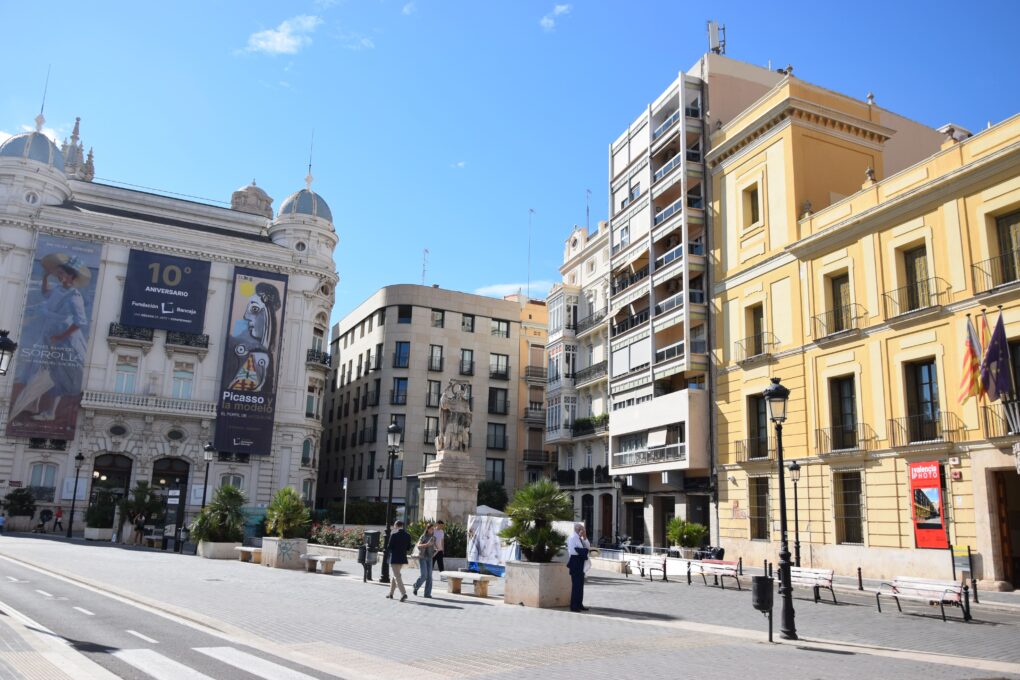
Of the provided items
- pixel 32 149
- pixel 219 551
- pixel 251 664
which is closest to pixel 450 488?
pixel 219 551

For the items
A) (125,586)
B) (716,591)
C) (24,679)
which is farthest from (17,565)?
(716,591)

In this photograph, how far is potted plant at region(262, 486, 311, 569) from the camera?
83.9 ft

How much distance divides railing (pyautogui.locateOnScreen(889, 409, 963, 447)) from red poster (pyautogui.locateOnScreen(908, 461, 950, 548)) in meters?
0.82

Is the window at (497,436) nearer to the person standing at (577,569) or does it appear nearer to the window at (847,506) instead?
the window at (847,506)

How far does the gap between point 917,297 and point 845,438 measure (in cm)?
544

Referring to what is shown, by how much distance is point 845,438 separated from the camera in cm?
2783

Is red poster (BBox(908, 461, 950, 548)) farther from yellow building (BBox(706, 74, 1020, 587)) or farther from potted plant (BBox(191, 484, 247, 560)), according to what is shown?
potted plant (BBox(191, 484, 247, 560))

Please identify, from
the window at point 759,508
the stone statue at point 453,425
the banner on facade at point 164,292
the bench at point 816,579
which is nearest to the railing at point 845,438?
the window at point 759,508

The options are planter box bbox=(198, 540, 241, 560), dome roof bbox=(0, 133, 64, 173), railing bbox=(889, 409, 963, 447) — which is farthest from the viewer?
dome roof bbox=(0, 133, 64, 173)

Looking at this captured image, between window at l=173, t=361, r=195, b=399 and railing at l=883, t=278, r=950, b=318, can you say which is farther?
window at l=173, t=361, r=195, b=399

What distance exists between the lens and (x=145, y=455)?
163 ft

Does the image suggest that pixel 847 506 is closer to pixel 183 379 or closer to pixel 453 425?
pixel 453 425

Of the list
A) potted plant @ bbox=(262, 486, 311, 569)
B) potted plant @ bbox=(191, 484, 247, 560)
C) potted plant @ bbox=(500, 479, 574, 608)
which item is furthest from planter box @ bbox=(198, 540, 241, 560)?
potted plant @ bbox=(500, 479, 574, 608)

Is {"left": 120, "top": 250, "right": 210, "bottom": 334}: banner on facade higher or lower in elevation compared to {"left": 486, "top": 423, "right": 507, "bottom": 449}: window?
higher
